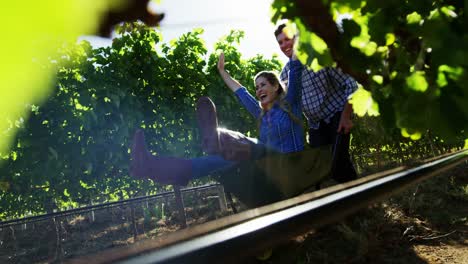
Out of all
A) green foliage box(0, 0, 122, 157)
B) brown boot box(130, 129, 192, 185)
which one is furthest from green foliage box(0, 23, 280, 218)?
green foliage box(0, 0, 122, 157)

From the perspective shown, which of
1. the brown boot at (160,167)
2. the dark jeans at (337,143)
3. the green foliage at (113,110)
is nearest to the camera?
the brown boot at (160,167)

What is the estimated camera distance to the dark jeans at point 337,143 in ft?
8.98

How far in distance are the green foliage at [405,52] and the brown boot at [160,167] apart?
1.73m

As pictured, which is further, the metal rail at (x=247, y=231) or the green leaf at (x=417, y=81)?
the green leaf at (x=417, y=81)

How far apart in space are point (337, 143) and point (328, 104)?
282 millimetres

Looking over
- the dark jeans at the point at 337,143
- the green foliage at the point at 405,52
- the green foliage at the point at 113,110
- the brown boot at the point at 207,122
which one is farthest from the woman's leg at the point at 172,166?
the green foliage at the point at 113,110

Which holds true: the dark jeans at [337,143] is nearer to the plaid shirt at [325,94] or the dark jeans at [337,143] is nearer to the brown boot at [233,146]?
the plaid shirt at [325,94]

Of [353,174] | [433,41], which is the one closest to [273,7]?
[433,41]

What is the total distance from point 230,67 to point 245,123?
1087 millimetres

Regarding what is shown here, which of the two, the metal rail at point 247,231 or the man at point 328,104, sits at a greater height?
the man at point 328,104

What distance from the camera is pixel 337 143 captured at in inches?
107

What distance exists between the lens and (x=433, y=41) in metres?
0.76

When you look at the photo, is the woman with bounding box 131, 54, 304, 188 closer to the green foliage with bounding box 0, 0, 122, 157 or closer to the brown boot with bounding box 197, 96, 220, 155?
the brown boot with bounding box 197, 96, 220, 155

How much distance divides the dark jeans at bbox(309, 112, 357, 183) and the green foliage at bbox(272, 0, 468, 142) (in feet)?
5.84
